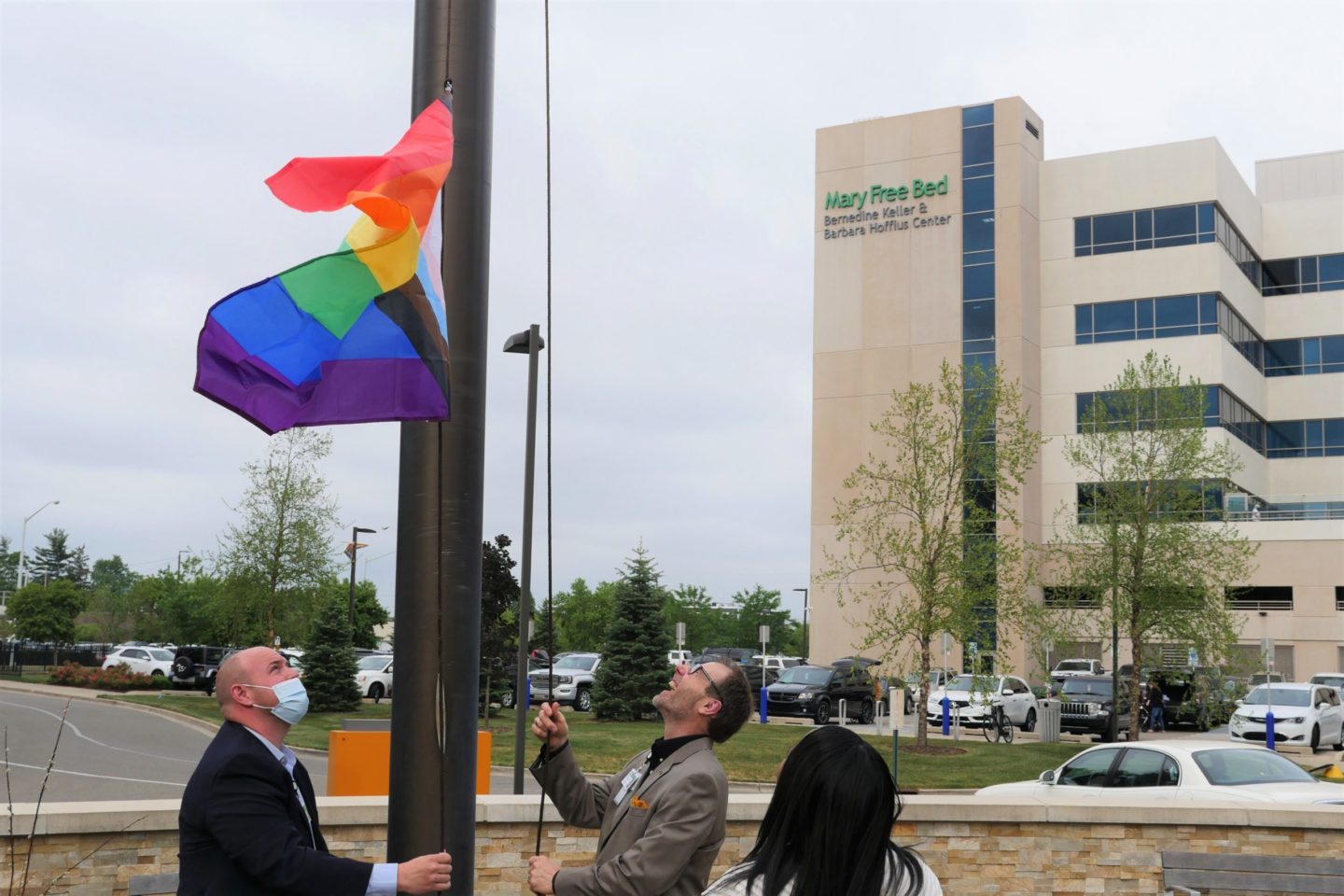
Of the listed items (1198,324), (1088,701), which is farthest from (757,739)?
(1198,324)

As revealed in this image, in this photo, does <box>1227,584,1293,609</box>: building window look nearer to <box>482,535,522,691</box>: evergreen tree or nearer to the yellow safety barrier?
<box>482,535,522,691</box>: evergreen tree

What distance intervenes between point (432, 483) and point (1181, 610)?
3021 centimetres

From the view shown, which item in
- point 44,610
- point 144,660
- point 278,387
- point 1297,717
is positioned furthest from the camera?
point 44,610

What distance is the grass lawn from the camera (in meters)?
24.0

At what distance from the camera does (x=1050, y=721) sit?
32906mm

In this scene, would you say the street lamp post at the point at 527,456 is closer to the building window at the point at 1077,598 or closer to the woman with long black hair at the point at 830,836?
the woman with long black hair at the point at 830,836

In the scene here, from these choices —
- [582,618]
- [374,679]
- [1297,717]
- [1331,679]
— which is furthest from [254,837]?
[582,618]

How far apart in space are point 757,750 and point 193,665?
84.9 feet

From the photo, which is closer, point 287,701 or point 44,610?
point 287,701

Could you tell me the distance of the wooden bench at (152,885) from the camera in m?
7.02

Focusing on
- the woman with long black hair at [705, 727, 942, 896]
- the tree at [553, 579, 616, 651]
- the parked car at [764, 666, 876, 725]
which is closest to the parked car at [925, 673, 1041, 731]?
the parked car at [764, 666, 876, 725]

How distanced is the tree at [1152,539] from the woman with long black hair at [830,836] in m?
29.7

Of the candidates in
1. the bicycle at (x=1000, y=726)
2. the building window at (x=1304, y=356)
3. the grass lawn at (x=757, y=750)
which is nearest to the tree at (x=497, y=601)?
the grass lawn at (x=757, y=750)

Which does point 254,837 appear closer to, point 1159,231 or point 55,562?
point 1159,231
